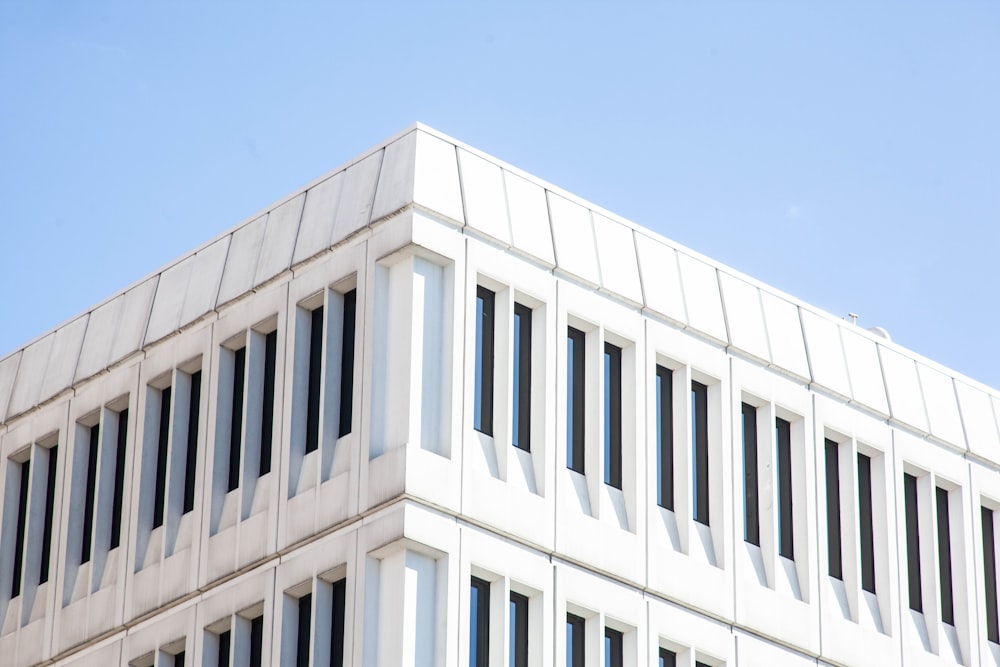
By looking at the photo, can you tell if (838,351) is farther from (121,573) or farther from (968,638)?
(121,573)

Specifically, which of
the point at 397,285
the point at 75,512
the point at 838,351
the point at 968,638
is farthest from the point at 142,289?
the point at 968,638

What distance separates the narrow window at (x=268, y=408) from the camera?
1528 inches

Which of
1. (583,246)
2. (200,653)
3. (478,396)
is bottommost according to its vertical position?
(200,653)

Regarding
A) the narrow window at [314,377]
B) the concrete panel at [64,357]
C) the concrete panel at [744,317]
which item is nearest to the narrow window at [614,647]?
the narrow window at [314,377]

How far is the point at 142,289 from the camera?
43156 mm

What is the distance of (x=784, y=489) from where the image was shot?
42125 mm

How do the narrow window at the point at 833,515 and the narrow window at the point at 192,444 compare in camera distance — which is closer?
the narrow window at the point at 192,444

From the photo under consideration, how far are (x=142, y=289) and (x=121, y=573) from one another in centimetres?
540

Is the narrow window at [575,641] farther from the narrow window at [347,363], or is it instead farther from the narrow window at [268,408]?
the narrow window at [268,408]

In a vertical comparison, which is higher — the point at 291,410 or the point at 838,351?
the point at 838,351

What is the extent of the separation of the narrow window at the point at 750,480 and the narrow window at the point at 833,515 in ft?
5.63

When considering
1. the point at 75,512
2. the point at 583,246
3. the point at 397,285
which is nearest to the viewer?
the point at 397,285

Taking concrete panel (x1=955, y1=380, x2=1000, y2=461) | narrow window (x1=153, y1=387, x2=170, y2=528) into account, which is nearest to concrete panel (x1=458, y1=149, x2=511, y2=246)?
narrow window (x1=153, y1=387, x2=170, y2=528)

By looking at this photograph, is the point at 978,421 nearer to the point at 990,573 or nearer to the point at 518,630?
the point at 990,573
